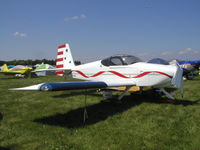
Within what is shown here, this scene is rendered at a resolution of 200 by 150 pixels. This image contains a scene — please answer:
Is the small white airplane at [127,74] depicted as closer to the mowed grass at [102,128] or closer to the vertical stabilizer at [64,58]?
the mowed grass at [102,128]

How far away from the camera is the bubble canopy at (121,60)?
22.6 ft

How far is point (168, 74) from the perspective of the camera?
19.7 ft

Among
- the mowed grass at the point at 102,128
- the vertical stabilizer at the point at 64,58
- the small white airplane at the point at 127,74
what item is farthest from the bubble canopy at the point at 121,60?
the vertical stabilizer at the point at 64,58

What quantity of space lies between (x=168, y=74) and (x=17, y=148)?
5.01 metres

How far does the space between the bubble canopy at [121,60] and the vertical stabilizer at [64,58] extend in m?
3.49

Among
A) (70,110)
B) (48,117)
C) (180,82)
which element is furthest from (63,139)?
(180,82)

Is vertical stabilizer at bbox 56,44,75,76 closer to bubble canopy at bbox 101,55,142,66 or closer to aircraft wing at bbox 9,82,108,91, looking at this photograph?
bubble canopy at bbox 101,55,142,66

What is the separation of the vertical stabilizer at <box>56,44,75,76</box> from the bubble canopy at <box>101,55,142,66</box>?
11.4ft

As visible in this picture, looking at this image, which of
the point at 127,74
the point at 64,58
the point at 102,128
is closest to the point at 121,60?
the point at 127,74

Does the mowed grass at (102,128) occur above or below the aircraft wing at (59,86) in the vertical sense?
below

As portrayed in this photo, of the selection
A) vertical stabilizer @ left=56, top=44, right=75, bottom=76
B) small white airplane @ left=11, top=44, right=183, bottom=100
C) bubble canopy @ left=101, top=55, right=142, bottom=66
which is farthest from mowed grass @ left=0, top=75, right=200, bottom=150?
vertical stabilizer @ left=56, top=44, right=75, bottom=76

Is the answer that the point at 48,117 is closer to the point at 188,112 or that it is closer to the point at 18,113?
the point at 18,113

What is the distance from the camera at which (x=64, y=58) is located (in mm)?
10453

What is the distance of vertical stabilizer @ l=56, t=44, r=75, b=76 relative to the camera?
10248 millimetres
